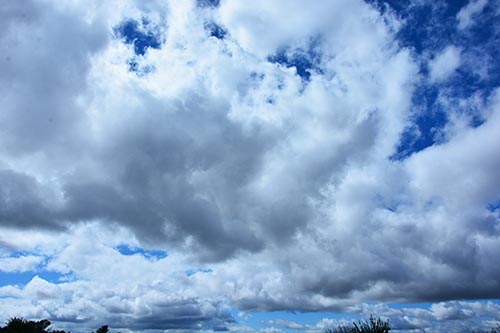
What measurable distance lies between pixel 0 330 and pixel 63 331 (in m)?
10.1

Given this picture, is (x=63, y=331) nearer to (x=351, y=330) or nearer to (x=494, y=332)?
(x=351, y=330)

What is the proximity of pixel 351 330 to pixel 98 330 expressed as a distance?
111ft

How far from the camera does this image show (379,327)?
26984 mm

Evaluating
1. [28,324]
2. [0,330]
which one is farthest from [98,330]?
[0,330]

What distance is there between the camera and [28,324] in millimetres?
40719

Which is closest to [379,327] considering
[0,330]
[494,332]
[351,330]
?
[351,330]

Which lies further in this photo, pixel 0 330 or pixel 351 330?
pixel 0 330

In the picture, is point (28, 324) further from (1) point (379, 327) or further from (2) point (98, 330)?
(1) point (379, 327)

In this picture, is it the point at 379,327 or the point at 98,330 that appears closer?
the point at 379,327

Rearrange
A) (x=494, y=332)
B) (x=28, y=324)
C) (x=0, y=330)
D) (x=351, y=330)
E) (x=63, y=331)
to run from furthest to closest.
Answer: (x=63, y=331), (x=28, y=324), (x=0, y=330), (x=351, y=330), (x=494, y=332)

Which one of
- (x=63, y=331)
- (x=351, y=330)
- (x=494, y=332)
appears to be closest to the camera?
(x=494, y=332)

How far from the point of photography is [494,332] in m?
26.3

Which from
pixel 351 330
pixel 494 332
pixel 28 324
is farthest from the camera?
pixel 28 324

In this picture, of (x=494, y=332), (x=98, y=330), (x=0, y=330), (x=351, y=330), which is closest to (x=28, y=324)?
(x=0, y=330)
